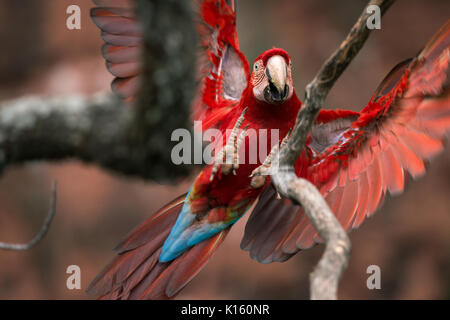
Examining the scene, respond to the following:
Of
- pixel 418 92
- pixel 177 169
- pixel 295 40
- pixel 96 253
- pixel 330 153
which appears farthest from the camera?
pixel 295 40

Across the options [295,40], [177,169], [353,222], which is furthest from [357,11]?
[177,169]

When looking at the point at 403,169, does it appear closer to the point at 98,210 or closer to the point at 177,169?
the point at 177,169

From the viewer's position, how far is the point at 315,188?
930 mm

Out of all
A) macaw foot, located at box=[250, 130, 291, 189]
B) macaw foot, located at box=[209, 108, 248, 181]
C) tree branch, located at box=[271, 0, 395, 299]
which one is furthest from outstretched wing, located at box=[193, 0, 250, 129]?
tree branch, located at box=[271, 0, 395, 299]

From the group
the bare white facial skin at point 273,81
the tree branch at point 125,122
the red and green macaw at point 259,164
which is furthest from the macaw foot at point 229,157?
the tree branch at point 125,122

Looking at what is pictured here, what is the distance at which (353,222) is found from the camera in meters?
1.45

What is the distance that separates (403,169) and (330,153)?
273mm

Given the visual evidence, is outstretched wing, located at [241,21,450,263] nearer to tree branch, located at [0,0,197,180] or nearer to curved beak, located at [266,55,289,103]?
curved beak, located at [266,55,289,103]

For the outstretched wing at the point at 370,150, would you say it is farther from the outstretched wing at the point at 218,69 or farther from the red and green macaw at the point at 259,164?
the outstretched wing at the point at 218,69

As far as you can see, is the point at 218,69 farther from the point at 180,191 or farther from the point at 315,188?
the point at 180,191

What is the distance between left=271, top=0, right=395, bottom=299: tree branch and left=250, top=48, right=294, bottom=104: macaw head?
40 centimetres

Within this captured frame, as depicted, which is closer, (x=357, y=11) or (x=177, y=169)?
(x=177, y=169)

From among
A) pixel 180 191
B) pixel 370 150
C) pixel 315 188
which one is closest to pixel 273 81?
pixel 370 150

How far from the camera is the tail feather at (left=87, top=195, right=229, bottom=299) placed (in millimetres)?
1503
